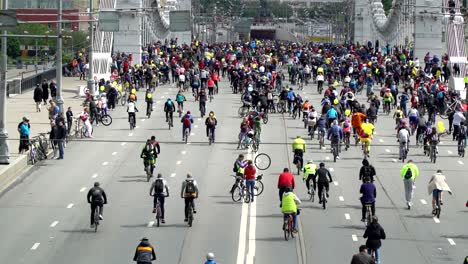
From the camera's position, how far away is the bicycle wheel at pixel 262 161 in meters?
44.7

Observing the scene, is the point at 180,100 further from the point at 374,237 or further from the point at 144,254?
the point at 144,254

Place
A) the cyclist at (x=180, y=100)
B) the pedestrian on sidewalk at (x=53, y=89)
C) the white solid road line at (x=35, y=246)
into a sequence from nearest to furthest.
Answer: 1. the white solid road line at (x=35, y=246)
2. the cyclist at (x=180, y=100)
3. the pedestrian on sidewalk at (x=53, y=89)

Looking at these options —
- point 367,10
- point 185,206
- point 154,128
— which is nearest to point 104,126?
point 154,128

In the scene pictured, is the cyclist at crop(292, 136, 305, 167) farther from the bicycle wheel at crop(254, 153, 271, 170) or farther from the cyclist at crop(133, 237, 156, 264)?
the cyclist at crop(133, 237, 156, 264)

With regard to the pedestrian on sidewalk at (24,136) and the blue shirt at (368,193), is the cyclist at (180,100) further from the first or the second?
the blue shirt at (368,193)

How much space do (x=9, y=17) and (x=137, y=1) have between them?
52.0 m

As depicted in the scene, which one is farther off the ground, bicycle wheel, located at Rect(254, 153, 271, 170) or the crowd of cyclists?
the crowd of cyclists

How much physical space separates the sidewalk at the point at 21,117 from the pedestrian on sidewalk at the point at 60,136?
132 centimetres

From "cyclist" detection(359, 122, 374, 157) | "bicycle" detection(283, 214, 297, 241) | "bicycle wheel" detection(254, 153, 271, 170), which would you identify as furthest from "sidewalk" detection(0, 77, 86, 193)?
"cyclist" detection(359, 122, 374, 157)

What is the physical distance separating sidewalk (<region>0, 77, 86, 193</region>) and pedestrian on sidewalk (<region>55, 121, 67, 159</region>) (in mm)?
1320

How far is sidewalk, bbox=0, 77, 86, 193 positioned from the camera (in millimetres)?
42709

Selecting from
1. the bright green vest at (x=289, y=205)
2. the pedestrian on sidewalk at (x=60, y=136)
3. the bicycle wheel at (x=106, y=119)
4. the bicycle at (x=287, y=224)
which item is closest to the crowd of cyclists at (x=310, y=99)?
the bright green vest at (x=289, y=205)

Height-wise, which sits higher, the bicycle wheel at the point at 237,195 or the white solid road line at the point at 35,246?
the bicycle wheel at the point at 237,195

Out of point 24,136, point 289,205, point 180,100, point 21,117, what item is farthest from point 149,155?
point 21,117
